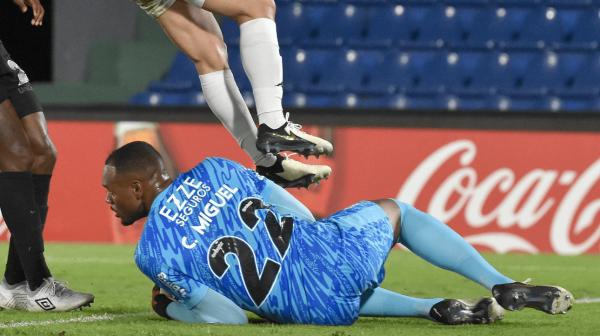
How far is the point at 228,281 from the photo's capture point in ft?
7.61

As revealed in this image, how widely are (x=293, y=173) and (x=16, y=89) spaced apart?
4.10 feet

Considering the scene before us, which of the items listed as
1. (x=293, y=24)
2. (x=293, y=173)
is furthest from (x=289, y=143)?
(x=293, y=24)

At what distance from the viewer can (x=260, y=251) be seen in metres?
2.33

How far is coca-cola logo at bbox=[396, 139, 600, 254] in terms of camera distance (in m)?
5.63

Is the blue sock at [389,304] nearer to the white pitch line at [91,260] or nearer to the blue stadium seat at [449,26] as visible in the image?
the white pitch line at [91,260]

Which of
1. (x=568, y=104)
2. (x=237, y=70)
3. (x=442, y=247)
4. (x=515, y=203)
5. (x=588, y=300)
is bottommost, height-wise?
(x=515, y=203)

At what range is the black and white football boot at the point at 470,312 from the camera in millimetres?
2447

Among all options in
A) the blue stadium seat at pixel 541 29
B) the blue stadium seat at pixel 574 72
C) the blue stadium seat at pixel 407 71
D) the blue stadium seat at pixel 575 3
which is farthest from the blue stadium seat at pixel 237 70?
the blue stadium seat at pixel 575 3

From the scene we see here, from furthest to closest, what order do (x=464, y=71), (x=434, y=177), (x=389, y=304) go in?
(x=464, y=71) → (x=434, y=177) → (x=389, y=304)

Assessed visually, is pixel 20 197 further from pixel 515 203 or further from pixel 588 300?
pixel 515 203

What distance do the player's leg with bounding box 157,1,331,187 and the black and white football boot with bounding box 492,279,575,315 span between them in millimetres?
767

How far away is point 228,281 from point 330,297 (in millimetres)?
317

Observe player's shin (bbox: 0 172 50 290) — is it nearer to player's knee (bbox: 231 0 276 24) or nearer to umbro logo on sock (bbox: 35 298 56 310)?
umbro logo on sock (bbox: 35 298 56 310)

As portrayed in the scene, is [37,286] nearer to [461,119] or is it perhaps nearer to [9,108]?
[9,108]
